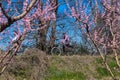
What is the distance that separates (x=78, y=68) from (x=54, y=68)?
157 centimetres

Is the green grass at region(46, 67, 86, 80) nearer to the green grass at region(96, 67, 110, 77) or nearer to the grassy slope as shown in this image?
the grassy slope

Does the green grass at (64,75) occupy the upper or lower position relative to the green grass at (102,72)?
upper

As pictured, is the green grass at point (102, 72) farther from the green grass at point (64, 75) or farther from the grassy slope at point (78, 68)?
the green grass at point (64, 75)

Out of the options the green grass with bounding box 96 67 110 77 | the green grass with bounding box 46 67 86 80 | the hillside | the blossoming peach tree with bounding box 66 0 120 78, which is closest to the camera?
the blossoming peach tree with bounding box 66 0 120 78

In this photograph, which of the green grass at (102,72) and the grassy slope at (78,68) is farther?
the green grass at (102,72)

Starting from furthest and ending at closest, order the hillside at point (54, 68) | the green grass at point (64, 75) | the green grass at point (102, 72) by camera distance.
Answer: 1. the green grass at point (102, 72)
2. the green grass at point (64, 75)
3. the hillside at point (54, 68)

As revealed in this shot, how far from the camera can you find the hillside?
1438cm

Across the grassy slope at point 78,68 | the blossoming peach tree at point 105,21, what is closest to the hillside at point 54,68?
the grassy slope at point 78,68

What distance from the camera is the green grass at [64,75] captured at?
59.3ft

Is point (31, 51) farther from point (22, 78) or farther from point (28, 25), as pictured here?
point (28, 25)

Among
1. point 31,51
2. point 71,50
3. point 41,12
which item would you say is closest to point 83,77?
point 31,51

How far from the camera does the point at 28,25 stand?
4.51m

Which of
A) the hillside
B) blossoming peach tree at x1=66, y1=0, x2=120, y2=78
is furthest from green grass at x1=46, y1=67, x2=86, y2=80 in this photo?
blossoming peach tree at x1=66, y1=0, x2=120, y2=78

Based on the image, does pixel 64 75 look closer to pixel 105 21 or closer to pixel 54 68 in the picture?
pixel 54 68
